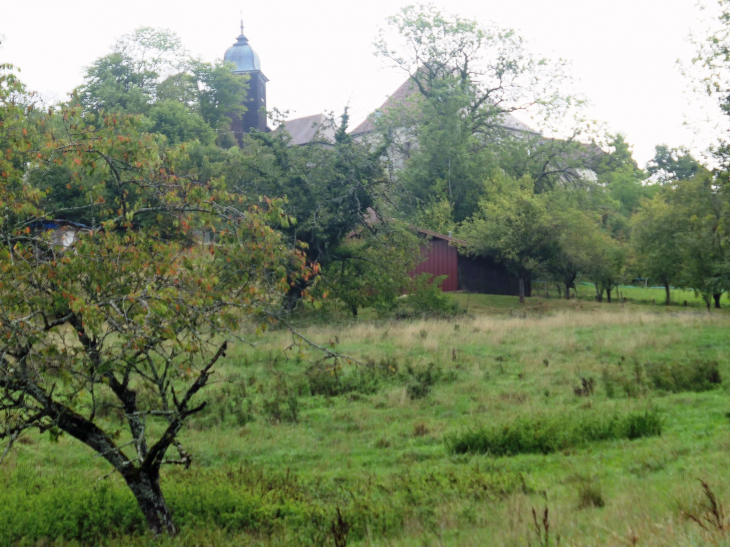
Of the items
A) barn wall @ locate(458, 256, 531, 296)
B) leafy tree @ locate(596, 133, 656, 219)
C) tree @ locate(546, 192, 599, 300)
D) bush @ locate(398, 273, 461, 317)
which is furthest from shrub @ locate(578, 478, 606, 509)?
leafy tree @ locate(596, 133, 656, 219)

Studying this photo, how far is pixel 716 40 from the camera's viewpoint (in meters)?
18.0

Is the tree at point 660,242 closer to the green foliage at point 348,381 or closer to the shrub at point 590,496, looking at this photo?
the green foliage at point 348,381

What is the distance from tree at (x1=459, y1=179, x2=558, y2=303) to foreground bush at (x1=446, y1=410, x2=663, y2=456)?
26188 mm

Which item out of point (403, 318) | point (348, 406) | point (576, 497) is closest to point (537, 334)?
point (403, 318)

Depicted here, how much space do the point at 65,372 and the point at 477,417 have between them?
23.2 ft

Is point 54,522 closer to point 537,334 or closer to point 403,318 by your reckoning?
point 537,334

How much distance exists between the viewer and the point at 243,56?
65.1 metres

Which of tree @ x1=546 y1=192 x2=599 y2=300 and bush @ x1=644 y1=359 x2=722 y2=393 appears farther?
tree @ x1=546 y1=192 x2=599 y2=300

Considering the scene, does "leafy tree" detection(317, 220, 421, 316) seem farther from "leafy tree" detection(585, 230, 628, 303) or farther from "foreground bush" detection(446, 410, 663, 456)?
"leafy tree" detection(585, 230, 628, 303)

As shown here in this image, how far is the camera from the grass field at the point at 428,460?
571 centimetres

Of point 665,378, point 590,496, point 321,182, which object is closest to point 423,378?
point 665,378

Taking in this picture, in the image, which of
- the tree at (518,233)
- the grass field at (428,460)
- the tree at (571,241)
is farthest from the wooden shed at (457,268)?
the grass field at (428,460)

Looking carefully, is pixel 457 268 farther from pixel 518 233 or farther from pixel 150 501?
pixel 150 501

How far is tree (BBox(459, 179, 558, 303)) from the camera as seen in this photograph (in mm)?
34625
